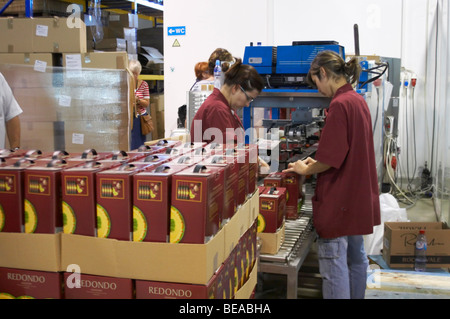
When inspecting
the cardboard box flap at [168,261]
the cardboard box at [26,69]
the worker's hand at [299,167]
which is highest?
the cardboard box at [26,69]

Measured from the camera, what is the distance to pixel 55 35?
12.8ft

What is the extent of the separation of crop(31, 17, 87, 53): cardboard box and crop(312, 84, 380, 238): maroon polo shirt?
2.38 m

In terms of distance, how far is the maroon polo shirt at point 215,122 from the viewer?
277 cm

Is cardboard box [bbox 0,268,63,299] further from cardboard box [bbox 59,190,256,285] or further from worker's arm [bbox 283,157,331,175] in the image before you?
worker's arm [bbox 283,157,331,175]

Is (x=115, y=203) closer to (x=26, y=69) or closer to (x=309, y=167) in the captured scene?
(x=309, y=167)

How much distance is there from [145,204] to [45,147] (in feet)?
9.76

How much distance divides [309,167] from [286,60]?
1259 millimetres

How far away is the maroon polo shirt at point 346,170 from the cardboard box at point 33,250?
146 centimetres

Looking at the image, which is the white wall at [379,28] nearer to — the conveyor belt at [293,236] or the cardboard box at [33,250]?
the conveyor belt at [293,236]

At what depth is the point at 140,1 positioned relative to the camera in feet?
21.1

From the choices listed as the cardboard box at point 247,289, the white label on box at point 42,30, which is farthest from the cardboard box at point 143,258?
the white label on box at point 42,30

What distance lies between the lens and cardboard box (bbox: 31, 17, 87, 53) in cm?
387

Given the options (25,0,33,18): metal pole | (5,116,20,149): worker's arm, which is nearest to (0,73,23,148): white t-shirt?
(5,116,20,149): worker's arm

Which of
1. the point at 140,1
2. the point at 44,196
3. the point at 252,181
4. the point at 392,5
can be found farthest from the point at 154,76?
the point at 44,196
